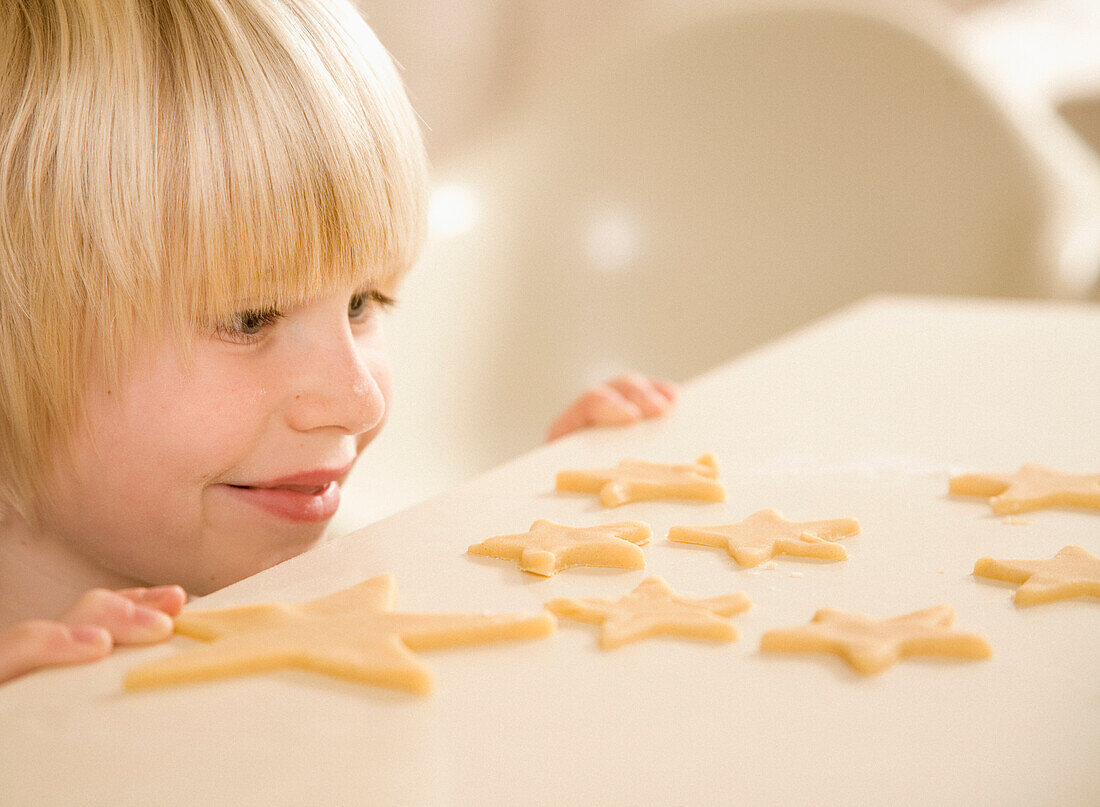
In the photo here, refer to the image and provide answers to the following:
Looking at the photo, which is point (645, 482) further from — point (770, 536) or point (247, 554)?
point (247, 554)

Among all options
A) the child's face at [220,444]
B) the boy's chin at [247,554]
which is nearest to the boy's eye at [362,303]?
the child's face at [220,444]

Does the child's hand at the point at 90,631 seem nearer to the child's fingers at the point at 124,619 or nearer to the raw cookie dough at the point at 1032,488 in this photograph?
the child's fingers at the point at 124,619

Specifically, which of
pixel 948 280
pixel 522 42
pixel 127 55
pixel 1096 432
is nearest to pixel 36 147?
pixel 127 55

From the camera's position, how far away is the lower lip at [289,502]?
2.09 ft

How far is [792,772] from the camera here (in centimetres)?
32

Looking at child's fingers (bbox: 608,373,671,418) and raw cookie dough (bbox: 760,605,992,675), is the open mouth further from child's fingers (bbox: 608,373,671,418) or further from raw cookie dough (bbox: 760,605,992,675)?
raw cookie dough (bbox: 760,605,992,675)

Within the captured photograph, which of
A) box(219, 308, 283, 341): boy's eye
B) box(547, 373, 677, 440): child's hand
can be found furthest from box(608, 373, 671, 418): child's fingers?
box(219, 308, 283, 341): boy's eye

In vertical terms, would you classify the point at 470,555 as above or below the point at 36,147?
below

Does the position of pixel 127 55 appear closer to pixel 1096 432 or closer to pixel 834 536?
pixel 834 536

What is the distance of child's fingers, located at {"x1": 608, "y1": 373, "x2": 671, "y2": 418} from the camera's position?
71 centimetres

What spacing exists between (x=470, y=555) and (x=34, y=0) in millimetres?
354

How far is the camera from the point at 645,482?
55cm

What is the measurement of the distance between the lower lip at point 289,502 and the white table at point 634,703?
13 centimetres

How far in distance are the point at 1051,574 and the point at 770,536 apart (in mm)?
106
